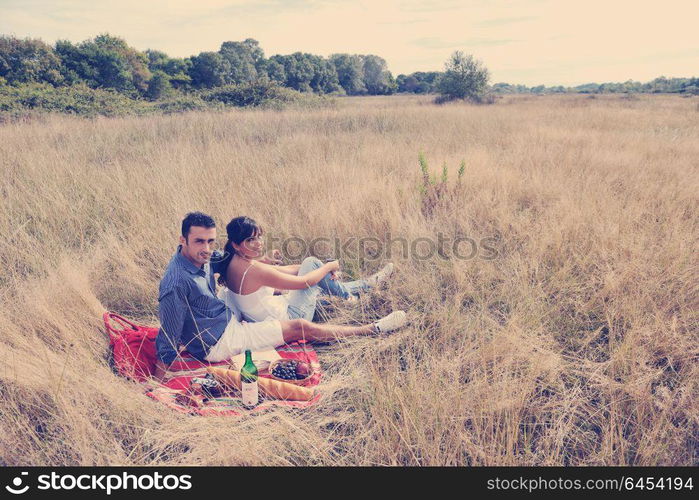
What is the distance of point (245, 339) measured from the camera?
266cm

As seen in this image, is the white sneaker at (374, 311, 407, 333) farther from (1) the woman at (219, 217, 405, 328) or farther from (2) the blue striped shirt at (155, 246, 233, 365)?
(2) the blue striped shirt at (155, 246, 233, 365)

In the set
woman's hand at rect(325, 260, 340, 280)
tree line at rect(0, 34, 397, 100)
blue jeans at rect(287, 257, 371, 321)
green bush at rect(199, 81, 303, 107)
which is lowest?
blue jeans at rect(287, 257, 371, 321)

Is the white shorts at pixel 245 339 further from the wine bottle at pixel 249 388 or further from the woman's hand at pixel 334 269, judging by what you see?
the woman's hand at pixel 334 269

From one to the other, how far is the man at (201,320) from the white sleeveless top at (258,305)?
147 mm

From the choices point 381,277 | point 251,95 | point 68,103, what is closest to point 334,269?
point 381,277

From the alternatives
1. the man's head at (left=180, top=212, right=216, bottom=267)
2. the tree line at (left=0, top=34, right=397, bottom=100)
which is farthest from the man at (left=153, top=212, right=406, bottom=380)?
the tree line at (left=0, top=34, right=397, bottom=100)

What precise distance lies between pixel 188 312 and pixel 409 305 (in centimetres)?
172

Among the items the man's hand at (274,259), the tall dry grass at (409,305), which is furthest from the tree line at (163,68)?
the man's hand at (274,259)

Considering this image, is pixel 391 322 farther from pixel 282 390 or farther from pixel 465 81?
pixel 465 81

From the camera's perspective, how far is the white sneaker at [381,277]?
3471 mm

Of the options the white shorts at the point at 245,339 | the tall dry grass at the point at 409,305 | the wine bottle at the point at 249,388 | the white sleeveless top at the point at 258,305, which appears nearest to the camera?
the tall dry grass at the point at 409,305

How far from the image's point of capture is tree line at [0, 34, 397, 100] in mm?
23109
